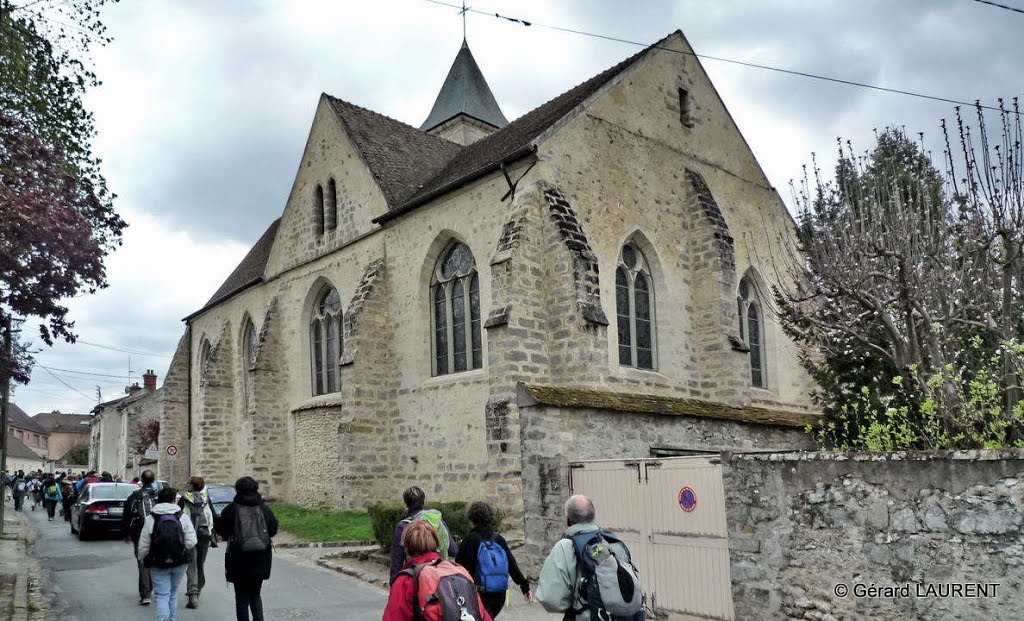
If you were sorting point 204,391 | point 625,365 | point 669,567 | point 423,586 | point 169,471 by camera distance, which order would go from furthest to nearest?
point 169,471 → point 204,391 → point 625,365 → point 669,567 → point 423,586

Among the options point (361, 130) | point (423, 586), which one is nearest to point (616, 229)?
point (361, 130)

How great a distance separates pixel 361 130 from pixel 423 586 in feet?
63.7

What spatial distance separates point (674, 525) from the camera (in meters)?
9.07

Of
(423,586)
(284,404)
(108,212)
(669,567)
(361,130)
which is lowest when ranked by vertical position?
(669,567)

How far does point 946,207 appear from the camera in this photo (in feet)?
38.7

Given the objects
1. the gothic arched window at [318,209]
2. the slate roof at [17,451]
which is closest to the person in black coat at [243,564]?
the gothic arched window at [318,209]

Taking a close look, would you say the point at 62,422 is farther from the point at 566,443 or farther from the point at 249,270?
the point at 566,443

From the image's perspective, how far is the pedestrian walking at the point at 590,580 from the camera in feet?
16.0

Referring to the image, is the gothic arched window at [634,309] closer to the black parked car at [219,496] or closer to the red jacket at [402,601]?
the black parked car at [219,496]

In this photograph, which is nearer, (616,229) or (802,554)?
(802,554)

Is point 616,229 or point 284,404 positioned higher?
point 616,229

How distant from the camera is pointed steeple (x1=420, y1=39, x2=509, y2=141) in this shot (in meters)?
34.8

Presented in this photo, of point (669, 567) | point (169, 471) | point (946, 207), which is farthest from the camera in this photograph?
point (169, 471)

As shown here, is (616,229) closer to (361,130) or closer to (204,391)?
(361,130)
